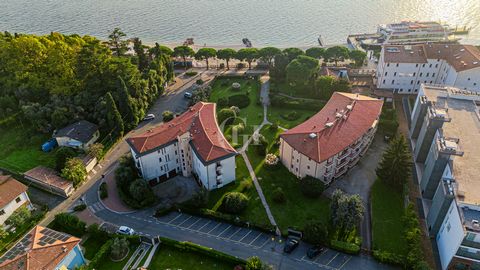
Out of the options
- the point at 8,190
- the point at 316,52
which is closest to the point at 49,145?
the point at 8,190

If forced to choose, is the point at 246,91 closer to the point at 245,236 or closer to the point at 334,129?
the point at 334,129

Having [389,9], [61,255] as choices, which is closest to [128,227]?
[61,255]

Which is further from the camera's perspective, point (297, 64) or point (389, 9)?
point (389, 9)

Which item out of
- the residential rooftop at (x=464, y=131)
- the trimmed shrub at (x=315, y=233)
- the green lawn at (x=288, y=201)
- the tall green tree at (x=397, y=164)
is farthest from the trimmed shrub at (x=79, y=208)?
the residential rooftop at (x=464, y=131)

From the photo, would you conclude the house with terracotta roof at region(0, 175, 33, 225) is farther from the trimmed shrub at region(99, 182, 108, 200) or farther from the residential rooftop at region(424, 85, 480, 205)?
the residential rooftop at region(424, 85, 480, 205)

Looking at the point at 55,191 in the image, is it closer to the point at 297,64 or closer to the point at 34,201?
the point at 34,201
